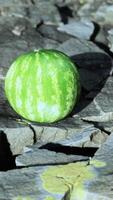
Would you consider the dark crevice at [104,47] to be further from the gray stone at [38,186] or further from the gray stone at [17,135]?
the gray stone at [38,186]

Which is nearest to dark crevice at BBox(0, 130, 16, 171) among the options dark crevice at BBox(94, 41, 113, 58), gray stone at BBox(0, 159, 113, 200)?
gray stone at BBox(0, 159, 113, 200)

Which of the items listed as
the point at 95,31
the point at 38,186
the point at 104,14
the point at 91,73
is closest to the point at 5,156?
the point at 38,186

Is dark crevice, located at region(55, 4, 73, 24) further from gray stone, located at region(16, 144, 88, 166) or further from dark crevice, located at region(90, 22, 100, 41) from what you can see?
gray stone, located at region(16, 144, 88, 166)

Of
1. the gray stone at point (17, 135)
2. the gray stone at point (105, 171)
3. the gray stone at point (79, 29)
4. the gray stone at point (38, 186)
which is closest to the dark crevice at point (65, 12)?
the gray stone at point (79, 29)

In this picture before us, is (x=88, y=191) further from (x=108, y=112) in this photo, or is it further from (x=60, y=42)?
(x=60, y=42)

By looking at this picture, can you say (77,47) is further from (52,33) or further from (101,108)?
(101,108)

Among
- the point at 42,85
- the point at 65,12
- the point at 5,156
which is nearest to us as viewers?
the point at 42,85

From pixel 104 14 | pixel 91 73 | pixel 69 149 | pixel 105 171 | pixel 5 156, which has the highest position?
pixel 104 14

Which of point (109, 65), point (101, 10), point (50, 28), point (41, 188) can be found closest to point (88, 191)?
point (41, 188)
